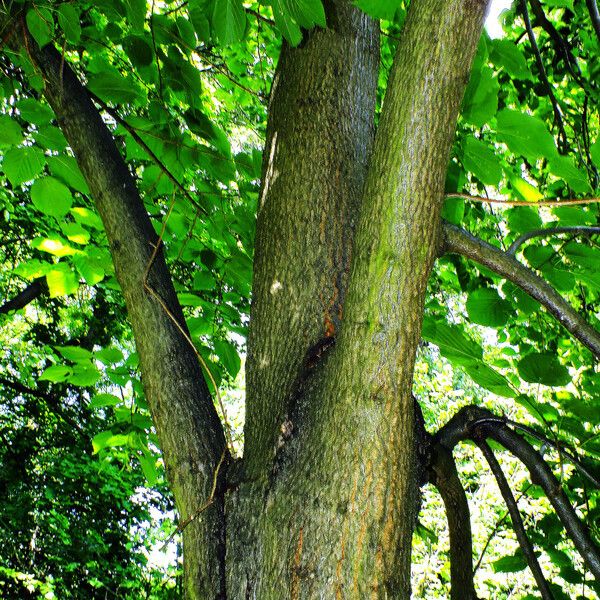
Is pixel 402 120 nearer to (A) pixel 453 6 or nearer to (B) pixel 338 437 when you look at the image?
(A) pixel 453 6

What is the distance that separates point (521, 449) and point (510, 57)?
1.27 metres

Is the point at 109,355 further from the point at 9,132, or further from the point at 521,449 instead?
the point at 521,449

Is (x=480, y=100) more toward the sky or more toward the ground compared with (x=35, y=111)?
more toward the ground

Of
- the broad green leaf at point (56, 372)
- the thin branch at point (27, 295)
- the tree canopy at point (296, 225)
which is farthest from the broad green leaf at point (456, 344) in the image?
the thin branch at point (27, 295)

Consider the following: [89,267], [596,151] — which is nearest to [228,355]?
[89,267]

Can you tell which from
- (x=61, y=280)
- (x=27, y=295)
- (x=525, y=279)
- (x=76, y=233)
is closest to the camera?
(x=525, y=279)

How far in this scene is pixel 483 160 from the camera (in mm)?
1595

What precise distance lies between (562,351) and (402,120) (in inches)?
106

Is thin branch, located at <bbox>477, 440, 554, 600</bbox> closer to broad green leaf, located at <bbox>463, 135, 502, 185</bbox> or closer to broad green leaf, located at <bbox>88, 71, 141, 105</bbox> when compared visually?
broad green leaf, located at <bbox>463, 135, 502, 185</bbox>

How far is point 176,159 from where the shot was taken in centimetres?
215

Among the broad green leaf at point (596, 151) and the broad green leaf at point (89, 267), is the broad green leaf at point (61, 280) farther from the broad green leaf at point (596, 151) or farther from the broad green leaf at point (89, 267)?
the broad green leaf at point (596, 151)

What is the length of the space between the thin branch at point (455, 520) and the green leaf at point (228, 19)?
3.91ft

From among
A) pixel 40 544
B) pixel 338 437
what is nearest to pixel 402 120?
pixel 338 437

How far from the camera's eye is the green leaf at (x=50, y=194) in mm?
1860
